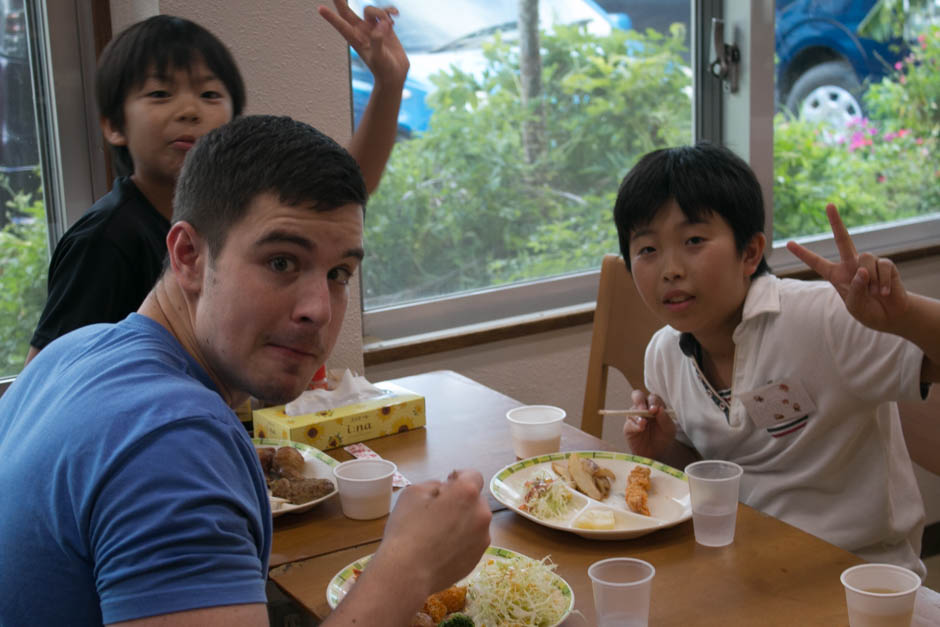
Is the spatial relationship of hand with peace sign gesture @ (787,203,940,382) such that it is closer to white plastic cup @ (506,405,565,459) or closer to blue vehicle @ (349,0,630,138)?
white plastic cup @ (506,405,565,459)

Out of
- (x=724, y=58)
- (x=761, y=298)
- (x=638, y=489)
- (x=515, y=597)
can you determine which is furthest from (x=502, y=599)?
(x=724, y=58)

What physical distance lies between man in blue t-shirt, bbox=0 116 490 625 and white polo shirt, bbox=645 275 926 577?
3.21ft

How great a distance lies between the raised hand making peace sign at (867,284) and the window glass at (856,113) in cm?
239

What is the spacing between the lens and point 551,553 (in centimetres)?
141

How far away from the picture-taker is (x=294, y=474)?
1710 millimetres

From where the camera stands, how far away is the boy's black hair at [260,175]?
99 cm

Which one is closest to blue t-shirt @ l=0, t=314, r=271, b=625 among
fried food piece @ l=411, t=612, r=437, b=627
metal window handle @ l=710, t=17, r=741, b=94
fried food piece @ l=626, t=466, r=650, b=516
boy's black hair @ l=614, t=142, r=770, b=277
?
fried food piece @ l=411, t=612, r=437, b=627

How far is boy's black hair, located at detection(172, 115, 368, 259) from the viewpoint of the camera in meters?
0.99

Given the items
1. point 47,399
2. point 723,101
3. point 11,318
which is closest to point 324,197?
point 47,399

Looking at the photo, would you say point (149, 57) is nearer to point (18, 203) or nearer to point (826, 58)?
point (18, 203)

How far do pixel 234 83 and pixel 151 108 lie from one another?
0.65 ft

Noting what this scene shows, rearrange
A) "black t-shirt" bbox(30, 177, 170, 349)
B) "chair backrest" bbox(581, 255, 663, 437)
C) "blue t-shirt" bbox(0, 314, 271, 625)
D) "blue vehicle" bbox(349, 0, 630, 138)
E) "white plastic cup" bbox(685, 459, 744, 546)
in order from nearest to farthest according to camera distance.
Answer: "blue t-shirt" bbox(0, 314, 271, 625) < "white plastic cup" bbox(685, 459, 744, 546) < "black t-shirt" bbox(30, 177, 170, 349) < "chair backrest" bbox(581, 255, 663, 437) < "blue vehicle" bbox(349, 0, 630, 138)

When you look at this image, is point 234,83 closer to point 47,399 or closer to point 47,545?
point 47,399

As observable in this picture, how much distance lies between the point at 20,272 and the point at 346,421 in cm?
125
